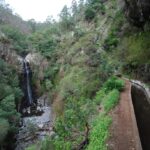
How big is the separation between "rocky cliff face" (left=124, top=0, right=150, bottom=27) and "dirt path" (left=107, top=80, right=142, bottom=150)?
8084mm

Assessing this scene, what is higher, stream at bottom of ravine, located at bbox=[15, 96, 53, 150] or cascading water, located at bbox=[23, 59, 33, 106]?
cascading water, located at bbox=[23, 59, 33, 106]

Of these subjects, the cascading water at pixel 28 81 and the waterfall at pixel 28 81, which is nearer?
the cascading water at pixel 28 81

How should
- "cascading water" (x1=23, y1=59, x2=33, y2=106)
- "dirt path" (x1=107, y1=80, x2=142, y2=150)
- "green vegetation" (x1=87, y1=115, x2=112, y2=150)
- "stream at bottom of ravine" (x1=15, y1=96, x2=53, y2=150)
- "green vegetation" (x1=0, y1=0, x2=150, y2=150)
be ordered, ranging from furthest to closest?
"cascading water" (x1=23, y1=59, x2=33, y2=106)
"stream at bottom of ravine" (x1=15, y1=96, x2=53, y2=150)
"green vegetation" (x1=0, y1=0, x2=150, y2=150)
"green vegetation" (x1=87, y1=115, x2=112, y2=150)
"dirt path" (x1=107, y1=80, x2=142, y2=150)

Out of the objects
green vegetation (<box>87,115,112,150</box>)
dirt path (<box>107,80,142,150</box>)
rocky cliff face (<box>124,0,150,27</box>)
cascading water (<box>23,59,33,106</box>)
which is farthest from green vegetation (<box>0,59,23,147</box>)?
rocky cliff face (<box>124,0,150,27</box>)

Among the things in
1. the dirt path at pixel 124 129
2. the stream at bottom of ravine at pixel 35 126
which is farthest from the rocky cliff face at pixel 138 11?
the stream at bottom of ravine at pixel 35 126

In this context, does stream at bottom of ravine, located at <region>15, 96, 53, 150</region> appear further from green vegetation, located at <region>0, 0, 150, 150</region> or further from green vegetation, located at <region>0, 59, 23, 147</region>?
green vegetation, located at <region>0, 59, 23, 147</region>

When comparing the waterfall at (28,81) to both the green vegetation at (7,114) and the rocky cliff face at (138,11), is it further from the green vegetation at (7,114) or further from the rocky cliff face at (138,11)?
the rocky cliff face at (138,11)

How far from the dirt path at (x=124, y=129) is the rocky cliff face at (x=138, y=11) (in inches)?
318

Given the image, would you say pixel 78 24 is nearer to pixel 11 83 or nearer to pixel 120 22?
pixel 120 22

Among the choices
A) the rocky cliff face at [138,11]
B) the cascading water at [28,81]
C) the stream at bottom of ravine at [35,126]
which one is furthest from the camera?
the cascading water at [28,81]

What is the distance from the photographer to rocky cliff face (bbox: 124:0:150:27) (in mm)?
20298

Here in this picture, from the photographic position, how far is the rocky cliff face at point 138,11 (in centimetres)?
2030

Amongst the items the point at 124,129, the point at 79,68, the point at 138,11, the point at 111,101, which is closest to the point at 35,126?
the point at 79,68

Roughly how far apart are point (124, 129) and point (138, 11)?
13114 mm
